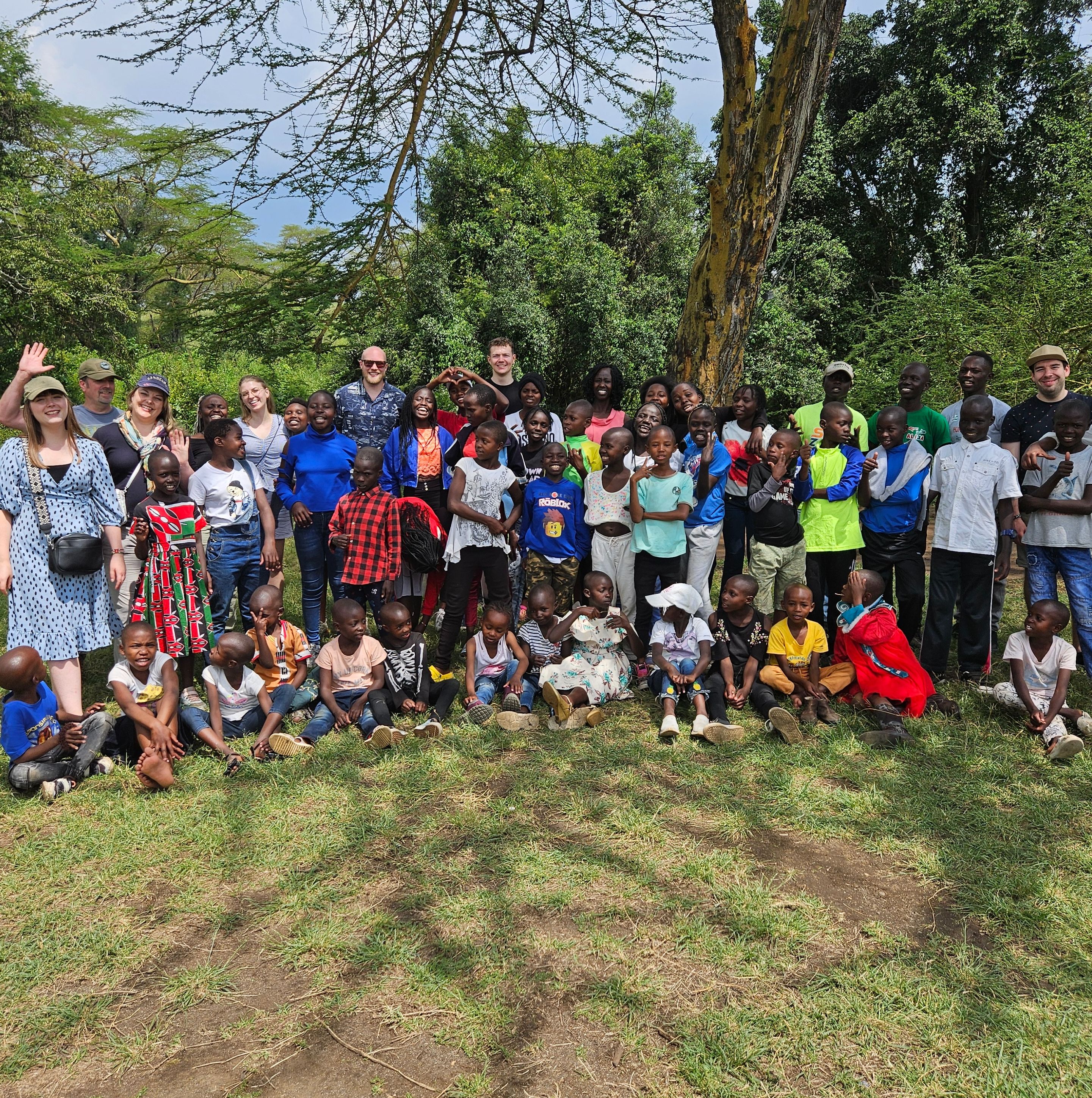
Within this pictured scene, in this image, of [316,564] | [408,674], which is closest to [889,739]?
[408,674]

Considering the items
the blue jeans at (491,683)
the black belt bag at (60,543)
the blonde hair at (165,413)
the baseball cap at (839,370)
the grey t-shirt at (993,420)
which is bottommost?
the blue jeans at (491,683)

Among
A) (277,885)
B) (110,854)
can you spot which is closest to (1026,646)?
(277,885)

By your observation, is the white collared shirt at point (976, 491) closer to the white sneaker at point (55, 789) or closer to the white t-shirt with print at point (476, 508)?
the white t-shirt with print at point (476, 508)

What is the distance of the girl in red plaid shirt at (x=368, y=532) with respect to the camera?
528 cm

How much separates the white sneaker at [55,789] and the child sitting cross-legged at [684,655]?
315cm

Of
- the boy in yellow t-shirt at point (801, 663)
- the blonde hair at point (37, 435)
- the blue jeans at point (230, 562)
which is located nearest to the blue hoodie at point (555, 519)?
the boy in yellow t-shirt at point (801, 663)

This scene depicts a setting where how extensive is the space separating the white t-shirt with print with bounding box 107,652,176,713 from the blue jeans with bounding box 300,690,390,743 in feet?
2.64

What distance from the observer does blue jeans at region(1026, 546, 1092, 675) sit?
5016mm

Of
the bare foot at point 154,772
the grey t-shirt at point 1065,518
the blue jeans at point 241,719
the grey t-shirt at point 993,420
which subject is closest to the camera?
the bare foot at point 154,772

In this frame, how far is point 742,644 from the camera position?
525cm

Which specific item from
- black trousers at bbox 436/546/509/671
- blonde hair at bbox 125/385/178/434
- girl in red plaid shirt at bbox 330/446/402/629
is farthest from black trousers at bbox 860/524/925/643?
blonde hair at bbox 125/385/178/434

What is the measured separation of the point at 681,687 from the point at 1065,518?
8.50ft

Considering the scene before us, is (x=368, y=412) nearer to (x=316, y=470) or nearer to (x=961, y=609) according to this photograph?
(x=316, y=470)

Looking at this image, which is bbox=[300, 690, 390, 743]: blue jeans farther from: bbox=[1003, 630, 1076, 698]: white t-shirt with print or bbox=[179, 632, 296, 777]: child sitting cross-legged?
bbox=[1003, 630, 1076, 698]: white t-shirt with print
